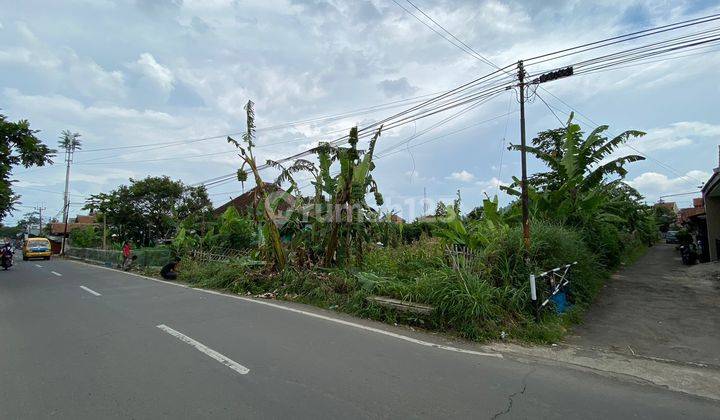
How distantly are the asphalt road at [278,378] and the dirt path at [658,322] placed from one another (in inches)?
75.6

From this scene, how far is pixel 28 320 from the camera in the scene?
8086mm

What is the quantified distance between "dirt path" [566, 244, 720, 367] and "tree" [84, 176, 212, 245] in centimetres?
2947

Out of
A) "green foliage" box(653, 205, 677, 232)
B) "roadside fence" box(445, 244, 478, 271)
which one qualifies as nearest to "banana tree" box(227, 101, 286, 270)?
"roadside fence" box(445, 244, 478, 271)

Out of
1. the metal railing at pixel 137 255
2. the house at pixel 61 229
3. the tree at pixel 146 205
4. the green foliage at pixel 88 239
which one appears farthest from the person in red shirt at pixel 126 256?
the house at pixel 61 229

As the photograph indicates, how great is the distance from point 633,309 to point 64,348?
1089 centimetres

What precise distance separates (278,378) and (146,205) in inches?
1312

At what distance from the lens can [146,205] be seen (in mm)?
33375

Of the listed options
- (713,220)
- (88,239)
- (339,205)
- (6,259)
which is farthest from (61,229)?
(713,220)

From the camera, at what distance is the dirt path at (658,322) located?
20.4ft

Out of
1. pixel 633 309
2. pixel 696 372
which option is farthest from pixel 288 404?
pixel 633 309

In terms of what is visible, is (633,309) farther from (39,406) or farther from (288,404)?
(39,406)

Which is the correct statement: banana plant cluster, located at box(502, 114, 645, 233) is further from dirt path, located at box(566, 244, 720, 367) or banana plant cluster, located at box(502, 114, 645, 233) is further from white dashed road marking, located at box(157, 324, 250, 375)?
white dashed road marking, located at box(157, 324, 250, 375)

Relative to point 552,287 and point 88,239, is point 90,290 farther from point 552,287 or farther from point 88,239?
point 88,239

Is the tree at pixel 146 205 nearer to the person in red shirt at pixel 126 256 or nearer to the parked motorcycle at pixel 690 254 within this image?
the person in red shirt at pixel 126 256
